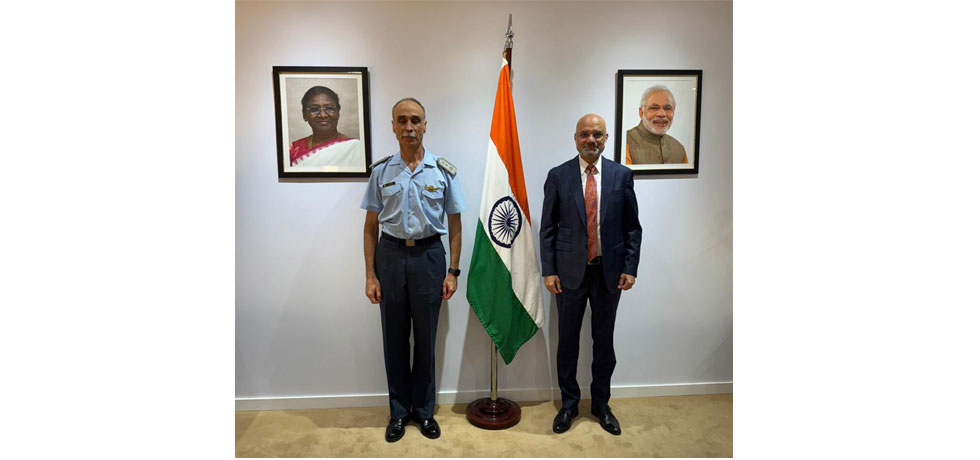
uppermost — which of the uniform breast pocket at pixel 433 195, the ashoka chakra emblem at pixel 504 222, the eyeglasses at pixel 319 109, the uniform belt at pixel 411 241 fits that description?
the eyeglasses at pixel 319 109

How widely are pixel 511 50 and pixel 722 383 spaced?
238cm

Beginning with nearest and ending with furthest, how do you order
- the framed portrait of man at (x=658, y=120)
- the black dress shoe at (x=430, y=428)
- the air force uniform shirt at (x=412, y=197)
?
the air force uniform shirt at (x=412, y=197)
the black dress shoe at (x=430, y=428)
the framed portrait of man at (x=658, y=120)

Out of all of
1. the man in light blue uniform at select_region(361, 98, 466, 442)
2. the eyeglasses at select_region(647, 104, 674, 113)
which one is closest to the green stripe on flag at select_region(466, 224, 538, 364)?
the man in light blue uniform at select_region(361, 98, 466, 442)

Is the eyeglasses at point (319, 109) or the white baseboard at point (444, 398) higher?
the eyeglasses at point (319, 109)

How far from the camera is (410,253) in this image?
2.18 metres

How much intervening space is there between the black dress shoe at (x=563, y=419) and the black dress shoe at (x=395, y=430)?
0.79 m

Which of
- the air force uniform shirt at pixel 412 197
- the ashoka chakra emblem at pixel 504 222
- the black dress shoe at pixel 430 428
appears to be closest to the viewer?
the air force uniform shirt at pixel 412 197

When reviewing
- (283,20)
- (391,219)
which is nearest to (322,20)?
(283,20)

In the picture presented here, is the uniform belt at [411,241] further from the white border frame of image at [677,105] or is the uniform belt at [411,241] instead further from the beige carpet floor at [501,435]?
the white border frame of image at [677,105]

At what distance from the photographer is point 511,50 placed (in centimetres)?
238

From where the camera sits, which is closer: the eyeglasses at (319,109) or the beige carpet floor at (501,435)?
the beige carpet floor at (501,435)

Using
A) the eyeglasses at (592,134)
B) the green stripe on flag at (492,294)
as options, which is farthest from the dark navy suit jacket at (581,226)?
the green stripe on flag at (492,294)

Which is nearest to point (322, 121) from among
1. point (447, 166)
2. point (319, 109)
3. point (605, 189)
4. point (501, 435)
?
point (319, 109)

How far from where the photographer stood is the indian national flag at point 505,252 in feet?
7.62
